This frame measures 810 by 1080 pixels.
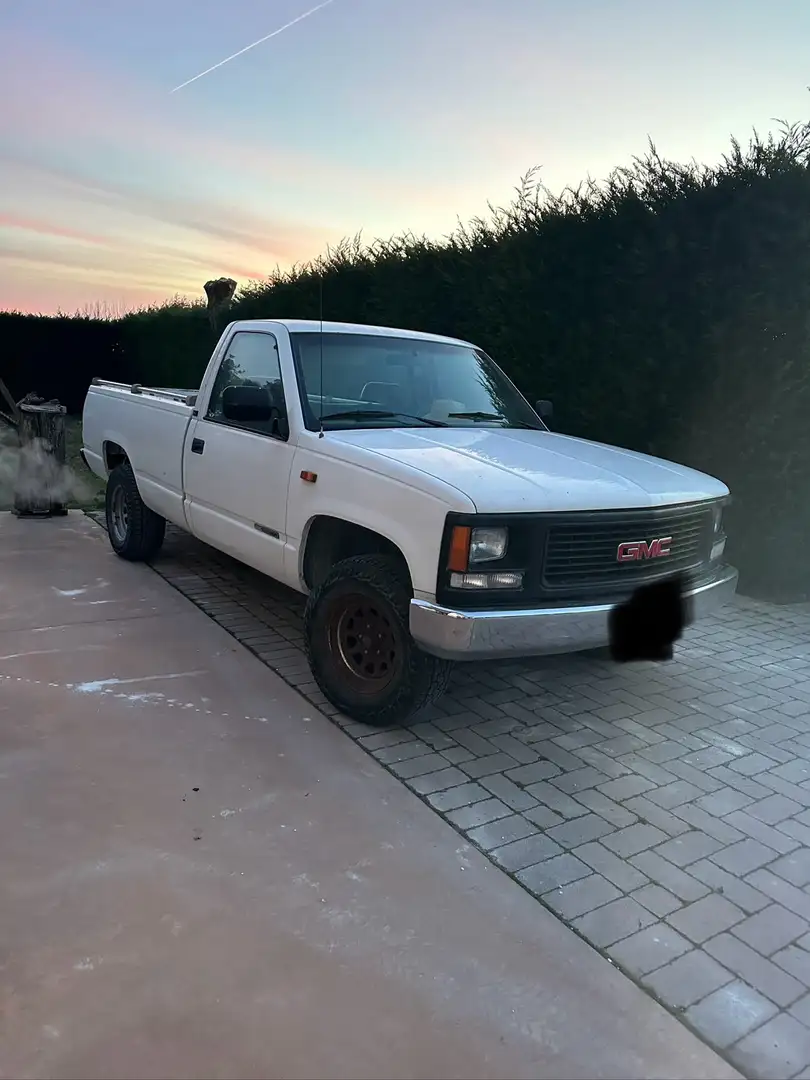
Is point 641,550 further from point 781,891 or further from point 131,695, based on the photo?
point 131,695

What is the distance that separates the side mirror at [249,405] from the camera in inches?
178

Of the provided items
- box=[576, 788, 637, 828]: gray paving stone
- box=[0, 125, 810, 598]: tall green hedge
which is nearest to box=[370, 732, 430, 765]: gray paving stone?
box=[576, 788, 637, 828]: gray paving stone

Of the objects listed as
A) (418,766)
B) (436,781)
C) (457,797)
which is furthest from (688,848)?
(418,766)

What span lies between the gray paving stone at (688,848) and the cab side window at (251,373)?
2935mm

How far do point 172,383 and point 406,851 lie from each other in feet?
53.6

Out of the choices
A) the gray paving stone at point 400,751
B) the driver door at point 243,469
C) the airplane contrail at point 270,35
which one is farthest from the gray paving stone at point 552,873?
the airplane contrail at point 270,35

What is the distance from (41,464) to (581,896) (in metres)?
8.11

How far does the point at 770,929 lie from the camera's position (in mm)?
2717

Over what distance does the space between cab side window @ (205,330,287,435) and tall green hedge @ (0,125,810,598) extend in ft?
11.4

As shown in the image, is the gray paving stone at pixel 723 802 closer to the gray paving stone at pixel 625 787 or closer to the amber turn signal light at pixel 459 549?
the gray paving stone at pixel 625 787

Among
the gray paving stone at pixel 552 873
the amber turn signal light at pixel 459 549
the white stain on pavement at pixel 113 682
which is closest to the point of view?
the gray paving stone at pixel 552 873

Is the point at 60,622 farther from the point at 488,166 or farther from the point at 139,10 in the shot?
the point at 488,166

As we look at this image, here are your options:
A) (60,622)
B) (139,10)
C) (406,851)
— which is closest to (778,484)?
(406,851)

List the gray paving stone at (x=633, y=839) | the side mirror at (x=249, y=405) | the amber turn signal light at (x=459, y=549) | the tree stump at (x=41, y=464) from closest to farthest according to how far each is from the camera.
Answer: the gray paving stone at (x=633, y=839)
the amber turn signal light at (x=459, y=549)
the side mirror at (x=249, y=405)
the tree stump at (x=41, y=464)
